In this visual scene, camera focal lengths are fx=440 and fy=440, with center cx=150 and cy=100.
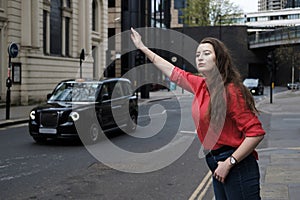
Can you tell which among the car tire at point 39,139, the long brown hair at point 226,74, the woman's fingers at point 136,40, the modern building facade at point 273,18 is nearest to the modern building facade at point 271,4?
the modern building facade at point 273,18

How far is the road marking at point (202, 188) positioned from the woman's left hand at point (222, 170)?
3204 mm

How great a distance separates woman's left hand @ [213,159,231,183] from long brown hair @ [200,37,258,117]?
311 mm

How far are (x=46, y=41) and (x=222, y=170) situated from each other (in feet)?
86.5

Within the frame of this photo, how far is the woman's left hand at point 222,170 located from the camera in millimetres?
2738

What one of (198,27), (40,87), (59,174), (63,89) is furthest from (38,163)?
(198,27)

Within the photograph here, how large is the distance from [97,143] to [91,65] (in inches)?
918

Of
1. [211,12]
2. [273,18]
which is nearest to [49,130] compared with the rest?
[211,12]

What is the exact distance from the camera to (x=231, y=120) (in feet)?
9.06

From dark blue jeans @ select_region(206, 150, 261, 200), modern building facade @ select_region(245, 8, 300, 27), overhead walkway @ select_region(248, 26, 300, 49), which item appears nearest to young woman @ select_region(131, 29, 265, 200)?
dark blue jeans @ select_region(206, 150, 261, 200)

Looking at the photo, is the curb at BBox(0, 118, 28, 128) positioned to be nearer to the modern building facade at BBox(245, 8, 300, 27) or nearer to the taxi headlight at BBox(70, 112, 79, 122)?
the taxi headlight at BBox(70, 112, 79, 122)

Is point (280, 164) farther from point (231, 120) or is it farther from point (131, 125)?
point (131, 125)

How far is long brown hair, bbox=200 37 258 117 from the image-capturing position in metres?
2.75

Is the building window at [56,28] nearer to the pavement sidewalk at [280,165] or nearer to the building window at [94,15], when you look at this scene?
the building window at [94,15]

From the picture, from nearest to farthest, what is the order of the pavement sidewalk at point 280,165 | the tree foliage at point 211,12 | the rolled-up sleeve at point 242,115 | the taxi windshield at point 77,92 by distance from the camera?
the rolled-up sleeve at point 242,115 < the pavement sidewalk at point 280,165 < the taxi windshield at point 77,92 < the tree foliage at point 211,12
